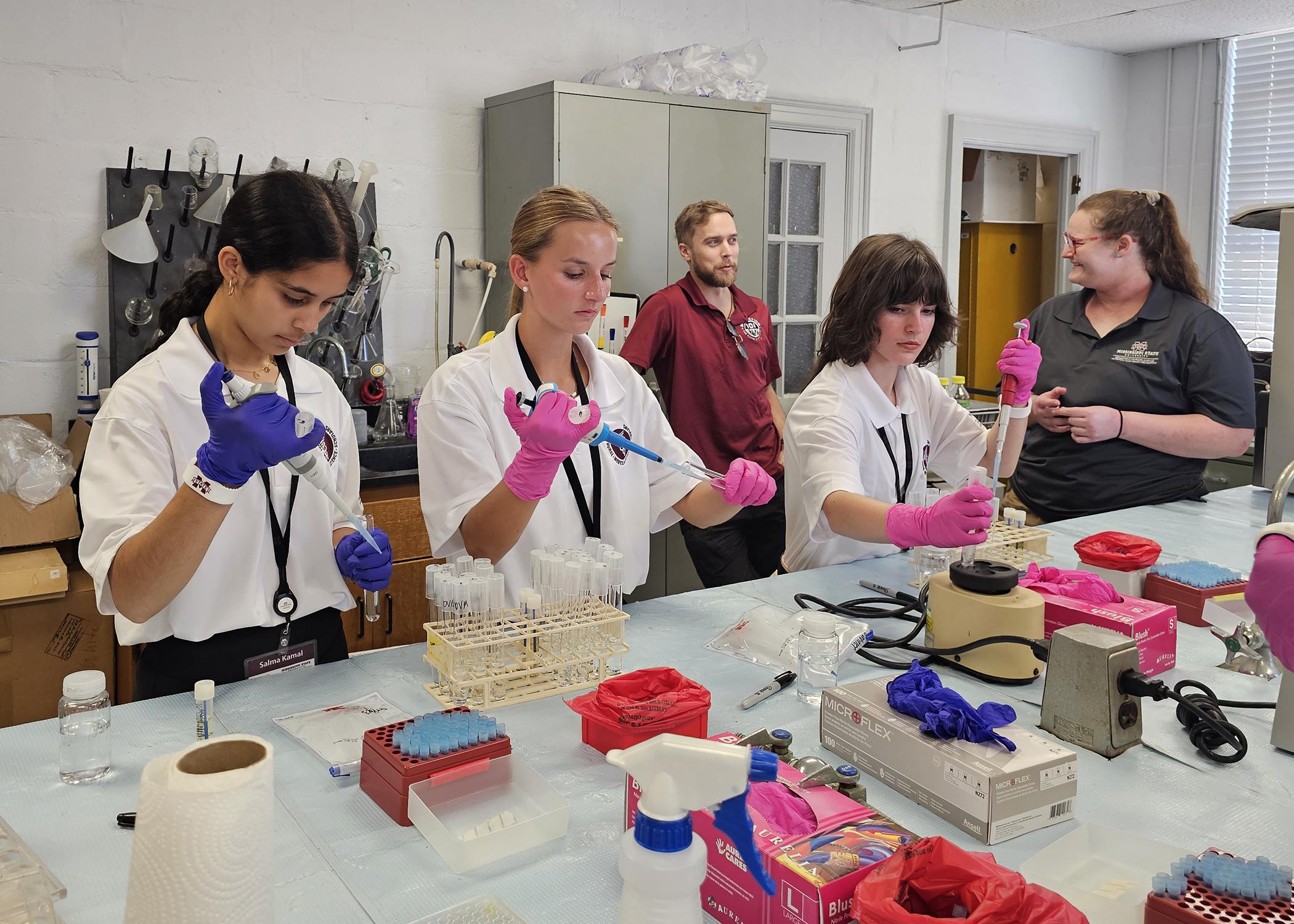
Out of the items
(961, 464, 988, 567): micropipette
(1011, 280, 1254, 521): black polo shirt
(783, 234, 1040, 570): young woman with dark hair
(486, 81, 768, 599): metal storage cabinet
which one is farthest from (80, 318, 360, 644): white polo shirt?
(1011, 280, 1254, 521): black polo shirt

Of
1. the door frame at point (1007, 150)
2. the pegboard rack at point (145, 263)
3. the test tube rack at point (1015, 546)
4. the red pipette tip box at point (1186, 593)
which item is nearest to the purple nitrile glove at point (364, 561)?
the test tube rack at point (1015, 546)

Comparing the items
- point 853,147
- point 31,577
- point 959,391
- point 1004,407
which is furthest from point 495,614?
point 853,147

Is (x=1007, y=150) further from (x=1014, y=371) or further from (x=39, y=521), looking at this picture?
(x=39, y=521)

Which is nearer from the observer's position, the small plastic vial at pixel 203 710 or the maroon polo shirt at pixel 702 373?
the small plastic vial at pixel 203 710

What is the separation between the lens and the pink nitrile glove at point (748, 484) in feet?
6.33

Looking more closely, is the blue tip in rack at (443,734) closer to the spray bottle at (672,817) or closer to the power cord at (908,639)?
the spray bottle at (672,817)

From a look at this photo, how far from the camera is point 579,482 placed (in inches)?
79.4

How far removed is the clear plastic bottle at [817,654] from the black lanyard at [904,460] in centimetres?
94

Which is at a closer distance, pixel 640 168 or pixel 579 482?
pixel 579 482

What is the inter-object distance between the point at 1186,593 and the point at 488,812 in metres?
1.47

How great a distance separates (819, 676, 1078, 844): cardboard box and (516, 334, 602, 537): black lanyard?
2.73 ft

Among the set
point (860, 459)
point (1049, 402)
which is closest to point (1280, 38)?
point (1049, 402)

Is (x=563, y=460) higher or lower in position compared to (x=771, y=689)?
higher

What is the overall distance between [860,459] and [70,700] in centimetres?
174
